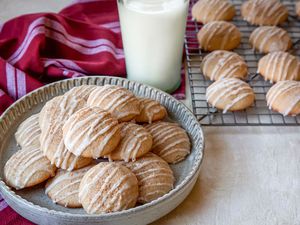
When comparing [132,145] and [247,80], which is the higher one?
[132,145]

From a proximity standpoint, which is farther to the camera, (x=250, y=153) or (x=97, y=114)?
(x=250, y=153)

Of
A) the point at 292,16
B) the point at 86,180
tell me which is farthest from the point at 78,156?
the point at 292,16

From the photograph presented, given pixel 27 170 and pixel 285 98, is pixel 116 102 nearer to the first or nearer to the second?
pixel 27 170

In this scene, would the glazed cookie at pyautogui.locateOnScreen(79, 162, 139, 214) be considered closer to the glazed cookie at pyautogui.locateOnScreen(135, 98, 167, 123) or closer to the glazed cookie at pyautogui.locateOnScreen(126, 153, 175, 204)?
the glazed cookie at pyautogui.locateOnScreen(126, 153, 175, 204)

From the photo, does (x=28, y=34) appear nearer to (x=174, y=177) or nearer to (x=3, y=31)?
(x=3, y=31)

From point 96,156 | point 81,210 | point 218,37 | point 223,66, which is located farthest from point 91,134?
point 218,37

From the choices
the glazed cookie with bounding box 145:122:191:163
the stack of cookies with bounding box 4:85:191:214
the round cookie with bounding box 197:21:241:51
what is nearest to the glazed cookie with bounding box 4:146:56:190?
the stack of cookies with bounding box 4:85:191:214
